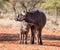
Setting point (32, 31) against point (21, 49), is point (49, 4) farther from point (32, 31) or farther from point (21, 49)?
point (21, 49)

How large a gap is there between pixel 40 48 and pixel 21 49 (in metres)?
1.04

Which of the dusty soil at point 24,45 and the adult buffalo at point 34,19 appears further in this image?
the adult buffalo at point 34,19

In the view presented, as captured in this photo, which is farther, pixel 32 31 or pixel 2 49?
pixel 32 31

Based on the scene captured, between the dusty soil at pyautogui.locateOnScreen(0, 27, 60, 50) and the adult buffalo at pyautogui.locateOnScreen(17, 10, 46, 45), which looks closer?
the dusty soil at pyautogui.locateOnScreen(0, 27, 60, 50)

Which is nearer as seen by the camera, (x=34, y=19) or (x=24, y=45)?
(x=24, y=45)

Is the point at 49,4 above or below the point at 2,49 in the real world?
above

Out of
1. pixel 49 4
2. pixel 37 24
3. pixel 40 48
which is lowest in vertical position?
pixel 40 48

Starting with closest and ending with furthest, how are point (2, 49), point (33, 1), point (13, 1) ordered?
1. point (2, 49)
2. point (33, 1)
3. point (13, 1)

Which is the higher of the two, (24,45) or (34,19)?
(34,19)

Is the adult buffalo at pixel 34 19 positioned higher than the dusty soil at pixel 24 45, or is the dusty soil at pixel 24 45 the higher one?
the adult buffalo at pixel 34 19

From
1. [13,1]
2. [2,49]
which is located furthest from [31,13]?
[13,1]

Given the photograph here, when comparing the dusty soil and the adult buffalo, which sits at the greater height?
the adult buffalo

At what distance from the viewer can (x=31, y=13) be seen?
48.4 feet

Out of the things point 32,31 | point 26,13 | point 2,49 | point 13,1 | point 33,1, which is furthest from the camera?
point 13,1
